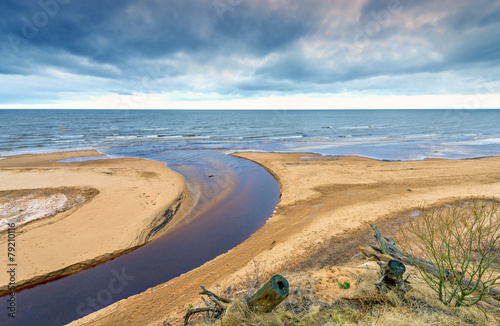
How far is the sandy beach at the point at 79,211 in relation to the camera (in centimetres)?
977

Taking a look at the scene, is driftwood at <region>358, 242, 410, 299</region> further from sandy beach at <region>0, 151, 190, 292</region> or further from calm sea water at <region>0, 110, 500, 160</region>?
calm sea water at <region>0, 110, 500, 160</region>

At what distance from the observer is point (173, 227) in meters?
12.7

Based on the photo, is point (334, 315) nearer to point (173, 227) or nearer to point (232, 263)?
point (232, 263)

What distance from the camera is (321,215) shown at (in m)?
13.1

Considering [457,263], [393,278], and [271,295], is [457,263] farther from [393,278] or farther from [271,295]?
[271,295]

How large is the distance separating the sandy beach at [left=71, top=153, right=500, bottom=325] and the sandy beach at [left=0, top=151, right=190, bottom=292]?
4011 mm

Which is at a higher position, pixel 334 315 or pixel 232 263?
pixel 334 315

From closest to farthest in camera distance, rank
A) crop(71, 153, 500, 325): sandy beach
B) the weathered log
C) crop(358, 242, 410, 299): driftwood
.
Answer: the weathered log → crop(358, 242, 410, 299): driftwood → crop(71, 153, 500, 325): sandy beach

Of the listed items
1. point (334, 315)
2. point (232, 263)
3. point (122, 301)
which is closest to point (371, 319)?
point (334, 315)

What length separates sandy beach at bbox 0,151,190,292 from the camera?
9.77 m

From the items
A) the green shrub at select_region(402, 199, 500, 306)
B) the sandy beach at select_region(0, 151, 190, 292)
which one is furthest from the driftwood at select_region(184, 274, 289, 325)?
the sandy beach at select_region(0, 151, 190, 292)

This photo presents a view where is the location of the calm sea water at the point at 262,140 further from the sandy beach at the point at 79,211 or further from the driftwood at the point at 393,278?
the driftwood at the point at 393,278

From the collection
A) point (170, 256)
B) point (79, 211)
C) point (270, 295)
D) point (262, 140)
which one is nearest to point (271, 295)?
point (270, 295)

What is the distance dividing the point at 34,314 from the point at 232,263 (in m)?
6.73
